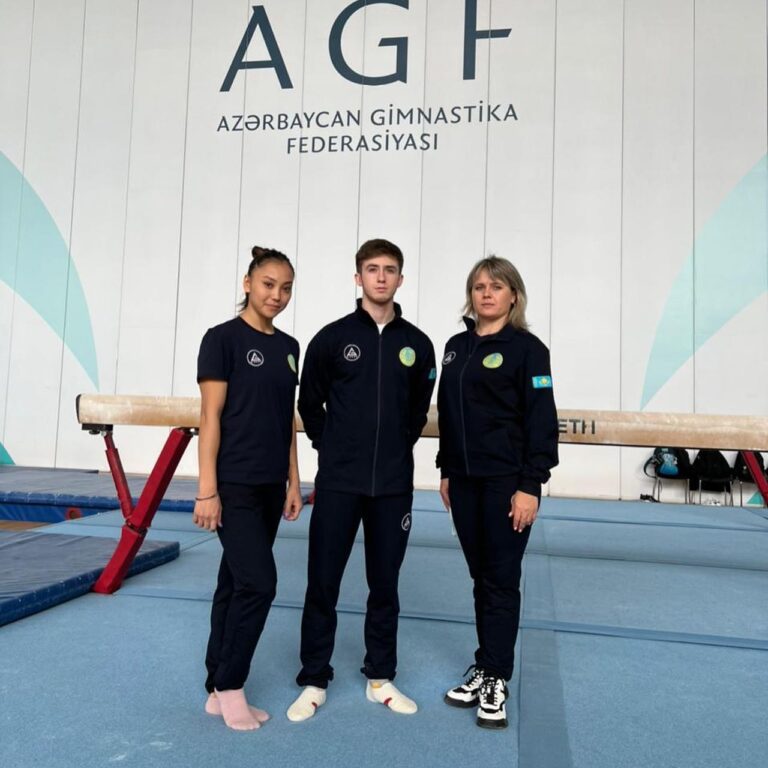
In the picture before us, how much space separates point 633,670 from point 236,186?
6.58 metres

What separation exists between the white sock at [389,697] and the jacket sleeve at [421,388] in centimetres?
73

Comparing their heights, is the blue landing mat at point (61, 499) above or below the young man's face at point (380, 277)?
below

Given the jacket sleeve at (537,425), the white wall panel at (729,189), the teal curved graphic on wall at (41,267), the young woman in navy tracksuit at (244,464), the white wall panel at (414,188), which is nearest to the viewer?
the young woman in navy tracksuit at (244,464)

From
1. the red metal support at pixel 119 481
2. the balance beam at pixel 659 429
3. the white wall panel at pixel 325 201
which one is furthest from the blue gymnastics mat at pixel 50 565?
the white wall panel at pixel 325 201

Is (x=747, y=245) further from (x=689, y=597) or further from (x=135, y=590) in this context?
(x=135, y=590)

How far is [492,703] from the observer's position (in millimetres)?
1766

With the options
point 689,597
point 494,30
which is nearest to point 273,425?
point 689,597

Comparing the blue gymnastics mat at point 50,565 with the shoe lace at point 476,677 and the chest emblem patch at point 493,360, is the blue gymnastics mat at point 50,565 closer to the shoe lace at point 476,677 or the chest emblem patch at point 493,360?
the shoe lace at point 476,677

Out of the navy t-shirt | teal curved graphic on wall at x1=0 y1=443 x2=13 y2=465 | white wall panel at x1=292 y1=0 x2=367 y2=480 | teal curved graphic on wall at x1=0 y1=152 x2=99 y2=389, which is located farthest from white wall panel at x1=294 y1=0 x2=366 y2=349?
the navy t-shirt

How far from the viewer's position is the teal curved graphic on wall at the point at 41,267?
7.44 meters

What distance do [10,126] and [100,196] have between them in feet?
5.12

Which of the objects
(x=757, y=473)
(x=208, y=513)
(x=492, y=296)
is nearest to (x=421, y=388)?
(x=492, y=296)

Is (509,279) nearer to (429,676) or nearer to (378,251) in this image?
(378,251)

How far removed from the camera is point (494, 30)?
6824 mm
